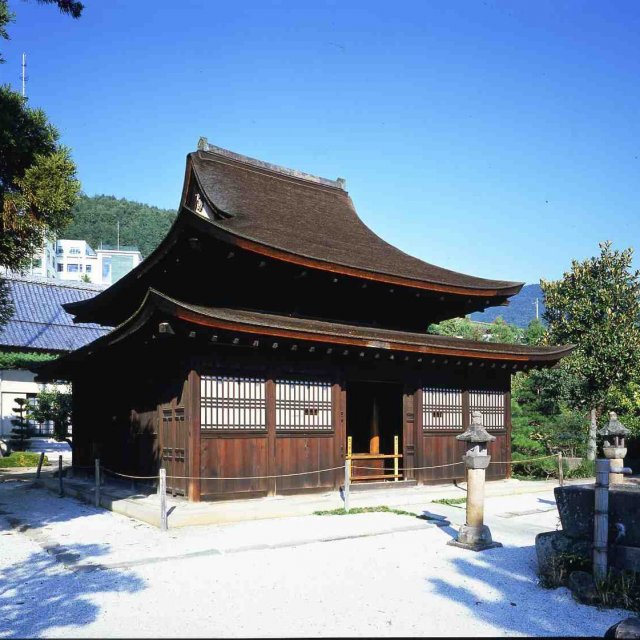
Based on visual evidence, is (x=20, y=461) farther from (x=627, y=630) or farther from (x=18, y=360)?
(x=627, y=630)

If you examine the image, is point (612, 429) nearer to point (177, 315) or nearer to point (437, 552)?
point (437, 552)

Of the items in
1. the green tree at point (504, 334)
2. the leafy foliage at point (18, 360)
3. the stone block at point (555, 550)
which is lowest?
the stone block at point (555, 550)

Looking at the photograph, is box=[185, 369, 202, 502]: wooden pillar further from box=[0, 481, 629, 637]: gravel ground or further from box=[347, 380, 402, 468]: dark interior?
box=[347, 380, 402, 468]: dark interior

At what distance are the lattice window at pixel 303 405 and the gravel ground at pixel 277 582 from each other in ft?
7.50

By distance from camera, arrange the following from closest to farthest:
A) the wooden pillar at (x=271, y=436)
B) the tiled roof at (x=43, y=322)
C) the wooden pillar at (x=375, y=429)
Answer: the wooden pillar at (x=271, y=436)
the wooden pillar at (x=375, y=429)
the tiled roof at (x=43, y=322)

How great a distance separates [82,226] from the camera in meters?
114

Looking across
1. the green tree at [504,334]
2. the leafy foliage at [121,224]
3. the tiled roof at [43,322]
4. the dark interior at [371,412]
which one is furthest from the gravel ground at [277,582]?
the leafy foliage at [121,224]

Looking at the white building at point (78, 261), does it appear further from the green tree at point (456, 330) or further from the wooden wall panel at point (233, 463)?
the wooden wall panel at point (233, 463)

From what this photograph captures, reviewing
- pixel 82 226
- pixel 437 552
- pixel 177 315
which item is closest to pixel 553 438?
pixel 437 552

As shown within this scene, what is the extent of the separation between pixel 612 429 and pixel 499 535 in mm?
5412

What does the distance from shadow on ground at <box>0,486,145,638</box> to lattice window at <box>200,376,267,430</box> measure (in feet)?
10.7

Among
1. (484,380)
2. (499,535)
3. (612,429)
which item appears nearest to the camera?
(499,535)

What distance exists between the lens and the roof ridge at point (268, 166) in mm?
18547

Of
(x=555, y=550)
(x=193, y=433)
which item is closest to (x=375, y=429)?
(x=193, y=433)
